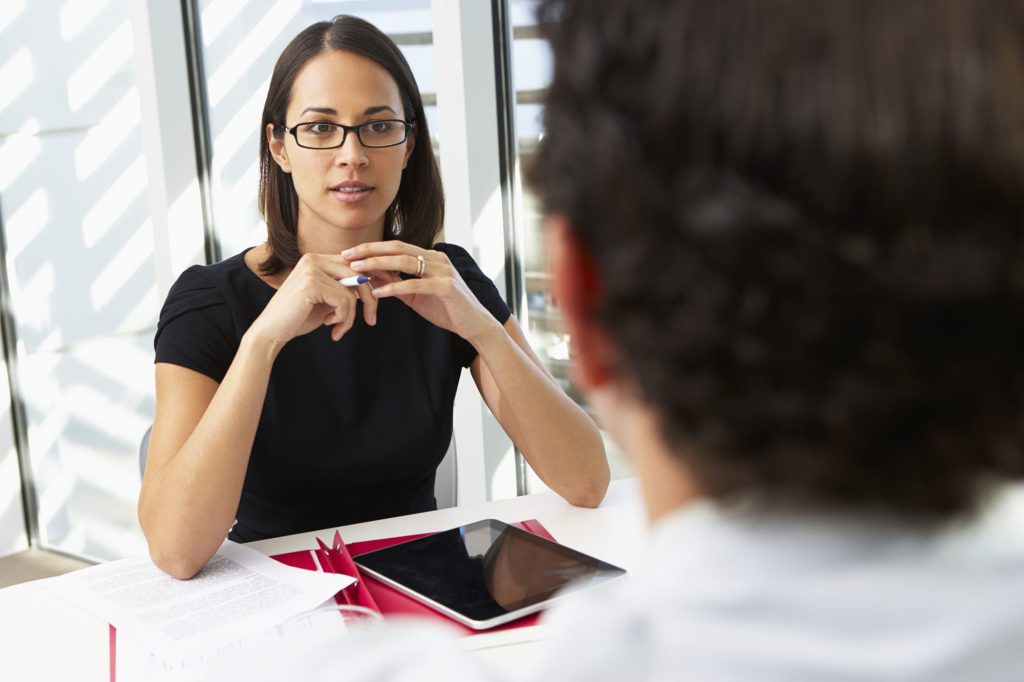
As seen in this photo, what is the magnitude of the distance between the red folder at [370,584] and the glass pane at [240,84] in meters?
1.93

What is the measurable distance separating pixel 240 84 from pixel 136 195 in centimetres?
56

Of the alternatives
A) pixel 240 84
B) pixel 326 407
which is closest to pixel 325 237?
pixel 326 407

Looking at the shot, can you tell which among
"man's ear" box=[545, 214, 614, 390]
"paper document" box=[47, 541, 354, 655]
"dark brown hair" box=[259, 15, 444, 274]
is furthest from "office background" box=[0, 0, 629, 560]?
"man's ear" box=[545, 214, 614, 390]

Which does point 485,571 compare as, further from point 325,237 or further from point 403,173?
point 403,173

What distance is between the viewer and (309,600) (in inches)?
46.9

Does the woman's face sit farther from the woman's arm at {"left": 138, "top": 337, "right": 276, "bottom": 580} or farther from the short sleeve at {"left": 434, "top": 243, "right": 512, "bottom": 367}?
the woman's arm at {"left": 138, "top": 337, "right": 276, "bottom": 580}

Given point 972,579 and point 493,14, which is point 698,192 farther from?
point 493,14

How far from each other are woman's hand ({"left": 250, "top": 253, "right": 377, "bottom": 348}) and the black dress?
0.56ft

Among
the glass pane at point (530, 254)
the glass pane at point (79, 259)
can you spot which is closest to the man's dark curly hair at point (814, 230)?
the glass pane at point (530, 254)

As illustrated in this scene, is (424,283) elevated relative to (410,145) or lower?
lower

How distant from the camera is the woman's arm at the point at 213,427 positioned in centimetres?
135

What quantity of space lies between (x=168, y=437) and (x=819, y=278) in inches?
51.0

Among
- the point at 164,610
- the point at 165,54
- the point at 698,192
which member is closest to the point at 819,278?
the point at 698,192

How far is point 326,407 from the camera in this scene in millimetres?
1743
